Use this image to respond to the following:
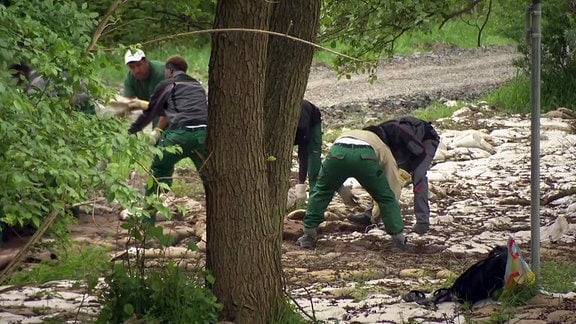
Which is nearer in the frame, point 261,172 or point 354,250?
point 261,172

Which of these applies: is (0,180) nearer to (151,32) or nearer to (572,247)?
(151,32)

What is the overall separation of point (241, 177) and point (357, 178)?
335 centimetres

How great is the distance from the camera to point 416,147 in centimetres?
1014

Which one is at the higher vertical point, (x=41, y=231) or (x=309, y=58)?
(x=309, y=58)

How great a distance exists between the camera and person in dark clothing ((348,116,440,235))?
10062 mm

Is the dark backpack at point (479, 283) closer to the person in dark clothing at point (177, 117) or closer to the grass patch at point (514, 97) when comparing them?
the person in dark clothing at point (177, 117)

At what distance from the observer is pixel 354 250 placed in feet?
33.3

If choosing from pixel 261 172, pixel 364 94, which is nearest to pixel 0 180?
pixel 261 172

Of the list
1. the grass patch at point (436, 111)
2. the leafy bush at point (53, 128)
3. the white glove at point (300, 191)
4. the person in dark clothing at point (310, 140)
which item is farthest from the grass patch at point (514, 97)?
the leafy bush at point (53, 128)

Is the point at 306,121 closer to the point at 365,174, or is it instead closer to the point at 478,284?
the point at 365,174

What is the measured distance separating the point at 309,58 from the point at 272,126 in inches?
19.0

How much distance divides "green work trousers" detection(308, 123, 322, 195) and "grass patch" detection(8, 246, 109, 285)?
2.90m

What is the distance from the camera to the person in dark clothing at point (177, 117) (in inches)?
402

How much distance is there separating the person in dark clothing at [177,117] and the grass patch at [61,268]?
105cm
